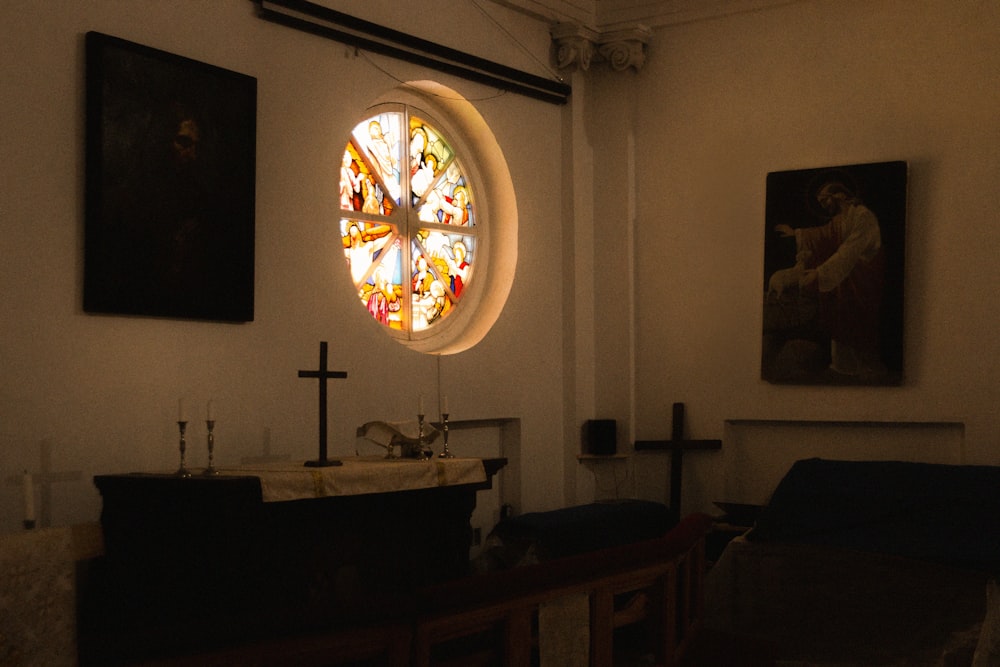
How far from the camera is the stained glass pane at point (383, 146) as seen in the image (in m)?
8.08

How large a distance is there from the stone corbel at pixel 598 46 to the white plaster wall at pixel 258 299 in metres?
0.18

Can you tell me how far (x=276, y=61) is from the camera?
700 cm

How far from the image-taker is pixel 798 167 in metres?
9.08

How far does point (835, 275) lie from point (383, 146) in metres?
3.61

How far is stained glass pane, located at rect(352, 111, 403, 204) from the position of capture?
8078 mm

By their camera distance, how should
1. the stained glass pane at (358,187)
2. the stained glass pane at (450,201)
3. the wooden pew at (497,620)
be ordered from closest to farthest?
the wooden pew at (497,620)
the stained glass pane at (358,187)
the stained glass pane at (450,201)

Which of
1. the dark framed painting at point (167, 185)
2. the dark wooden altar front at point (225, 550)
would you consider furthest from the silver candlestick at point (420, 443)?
the dark framed painting at point (167, 185)

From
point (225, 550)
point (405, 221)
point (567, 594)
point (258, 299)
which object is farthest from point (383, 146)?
point (567, 594)

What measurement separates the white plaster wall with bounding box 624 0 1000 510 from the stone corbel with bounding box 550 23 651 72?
23 centimetres

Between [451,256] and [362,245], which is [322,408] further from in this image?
[451,256]

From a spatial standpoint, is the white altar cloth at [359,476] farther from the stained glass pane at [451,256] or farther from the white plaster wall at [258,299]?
the stained glass pane at [451,256]

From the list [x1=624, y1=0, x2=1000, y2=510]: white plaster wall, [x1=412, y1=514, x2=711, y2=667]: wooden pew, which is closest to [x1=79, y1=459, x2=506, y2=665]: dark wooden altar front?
[x1=412, y1=514, x2=711, y2=667]: wooden pew

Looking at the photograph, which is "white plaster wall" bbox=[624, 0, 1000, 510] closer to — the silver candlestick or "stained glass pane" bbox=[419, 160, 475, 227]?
"stained glass pane" bbox=[419, 160, 475, 227]

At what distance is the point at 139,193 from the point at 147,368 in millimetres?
936
